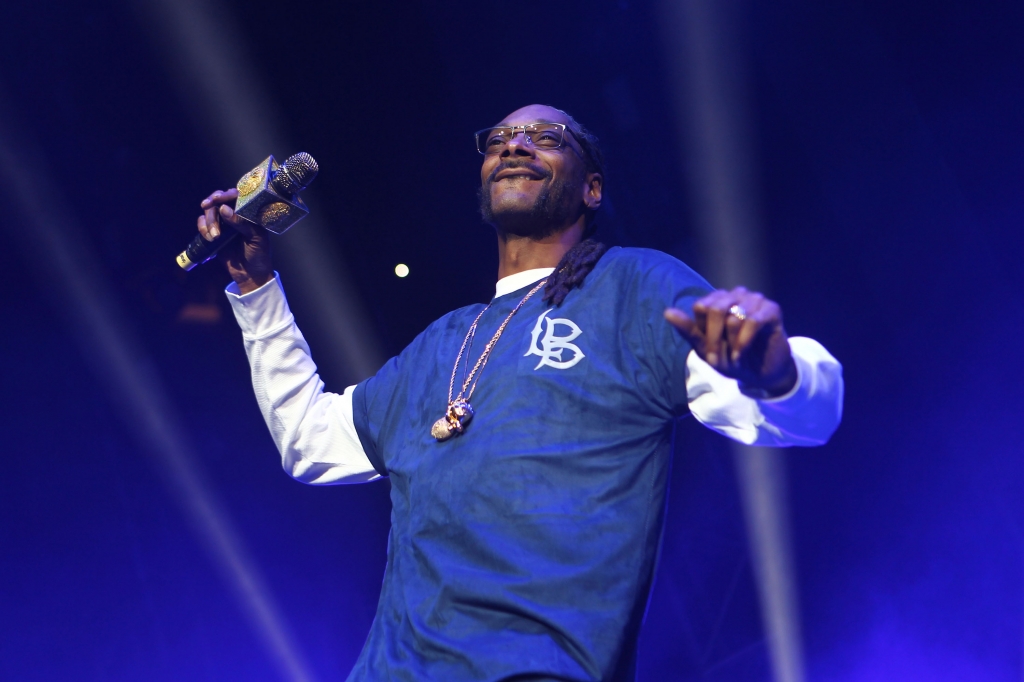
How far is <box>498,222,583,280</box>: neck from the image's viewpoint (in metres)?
1.88

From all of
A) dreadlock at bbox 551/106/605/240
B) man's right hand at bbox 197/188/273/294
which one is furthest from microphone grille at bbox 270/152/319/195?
dreadlock at bbox 551/106/605/240

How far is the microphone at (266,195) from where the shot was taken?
1705 mm

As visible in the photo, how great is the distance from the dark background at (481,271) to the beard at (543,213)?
5.08ft

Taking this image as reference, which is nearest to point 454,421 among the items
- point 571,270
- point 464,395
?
point 464,395

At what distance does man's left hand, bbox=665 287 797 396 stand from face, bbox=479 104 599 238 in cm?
81

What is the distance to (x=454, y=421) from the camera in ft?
4.92

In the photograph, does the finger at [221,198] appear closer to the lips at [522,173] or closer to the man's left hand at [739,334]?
the lips at [522,173]

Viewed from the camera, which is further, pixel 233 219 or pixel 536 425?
pixel 233 219

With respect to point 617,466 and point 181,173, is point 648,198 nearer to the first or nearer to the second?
point 181,173

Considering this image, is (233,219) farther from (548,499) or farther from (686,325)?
(686,325)

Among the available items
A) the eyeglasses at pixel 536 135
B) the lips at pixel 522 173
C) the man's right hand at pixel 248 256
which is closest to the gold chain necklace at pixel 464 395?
the lips at pixel 522 173

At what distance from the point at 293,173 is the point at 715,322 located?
1027 mm

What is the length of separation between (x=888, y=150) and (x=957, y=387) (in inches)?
36.3

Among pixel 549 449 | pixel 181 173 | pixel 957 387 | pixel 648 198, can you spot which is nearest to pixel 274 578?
pixel 181 173
